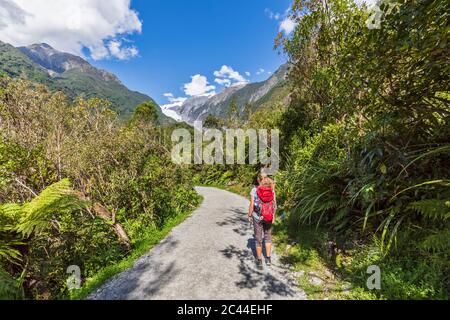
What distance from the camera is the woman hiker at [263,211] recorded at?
495cm

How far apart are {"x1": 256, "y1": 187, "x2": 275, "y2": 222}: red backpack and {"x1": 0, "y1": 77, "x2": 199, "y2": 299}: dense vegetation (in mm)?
3852

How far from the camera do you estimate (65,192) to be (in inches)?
206

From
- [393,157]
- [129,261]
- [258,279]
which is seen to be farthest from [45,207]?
[393,157]

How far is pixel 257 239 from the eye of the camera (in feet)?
16.8

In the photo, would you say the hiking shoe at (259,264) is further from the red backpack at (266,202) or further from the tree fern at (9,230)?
the tree fern at (9,230)

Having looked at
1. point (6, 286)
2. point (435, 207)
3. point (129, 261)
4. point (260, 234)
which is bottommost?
point (129, 261)

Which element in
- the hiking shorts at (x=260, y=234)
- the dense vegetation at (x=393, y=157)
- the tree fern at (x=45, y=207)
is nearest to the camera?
the dense vegetation at (x=393, y=157)

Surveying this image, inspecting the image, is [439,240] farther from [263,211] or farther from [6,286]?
[6,286]

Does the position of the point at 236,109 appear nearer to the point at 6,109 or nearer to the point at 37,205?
the point at 6,109

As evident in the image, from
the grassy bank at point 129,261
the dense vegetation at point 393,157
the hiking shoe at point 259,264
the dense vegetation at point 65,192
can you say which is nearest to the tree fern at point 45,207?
the dense vegetation at point 65,192

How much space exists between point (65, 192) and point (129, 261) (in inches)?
87.7

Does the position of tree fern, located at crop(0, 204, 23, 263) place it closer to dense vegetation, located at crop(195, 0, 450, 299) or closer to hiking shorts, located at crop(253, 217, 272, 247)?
hiking shorts, located at crop(253, 217, 272, 247)

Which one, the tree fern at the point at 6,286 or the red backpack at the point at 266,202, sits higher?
the red backpack at the point at 266,202
